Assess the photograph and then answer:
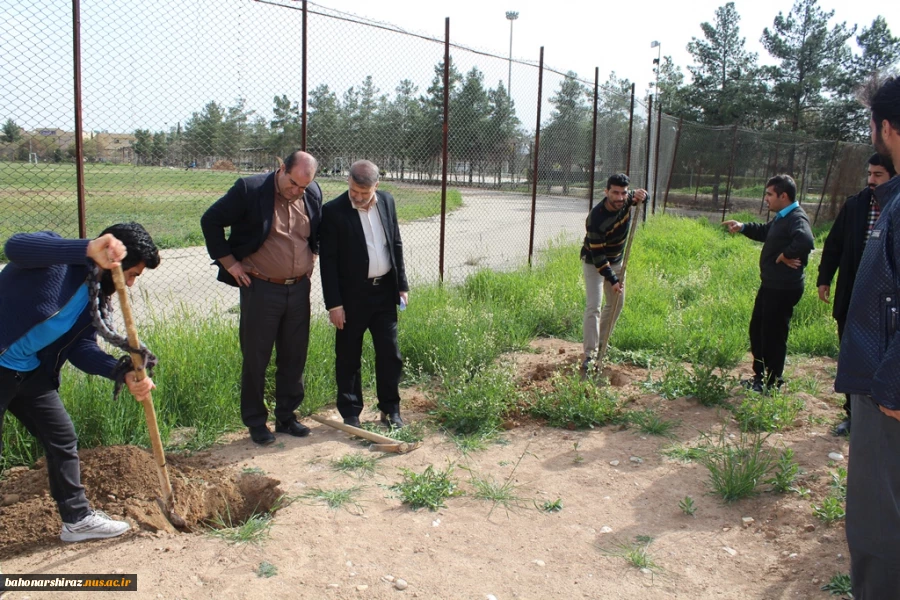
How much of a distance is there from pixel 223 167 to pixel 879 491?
4.62 metres

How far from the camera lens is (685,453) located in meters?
4.49

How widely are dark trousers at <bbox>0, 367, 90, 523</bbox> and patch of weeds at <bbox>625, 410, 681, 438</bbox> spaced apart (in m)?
3.46

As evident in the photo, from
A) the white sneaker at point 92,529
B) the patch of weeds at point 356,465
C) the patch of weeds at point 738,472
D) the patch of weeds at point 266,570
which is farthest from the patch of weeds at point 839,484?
the white sneaker at point 92,529

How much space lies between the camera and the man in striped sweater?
5566 mm

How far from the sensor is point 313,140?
586 cm

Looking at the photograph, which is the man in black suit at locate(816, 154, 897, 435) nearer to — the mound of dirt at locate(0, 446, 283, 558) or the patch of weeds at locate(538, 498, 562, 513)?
the patch of weeds at locate(538, 498, 562, 513)

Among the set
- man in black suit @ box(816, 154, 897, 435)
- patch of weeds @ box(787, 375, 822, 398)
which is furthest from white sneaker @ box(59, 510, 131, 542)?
patch of weeds @ box(787, 375, 822, 398)

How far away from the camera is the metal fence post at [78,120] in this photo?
4.23 meters

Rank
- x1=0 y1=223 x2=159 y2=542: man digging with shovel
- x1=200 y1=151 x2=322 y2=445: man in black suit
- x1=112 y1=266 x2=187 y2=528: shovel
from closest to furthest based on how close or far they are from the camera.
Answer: x1=0 y1=223 x2=159 y2=542: man digging with shovel → x1=112 y1=266 x2=187 y2=528: shovel → x1=200 y1=151 x2=322 y2=445: man in black suit

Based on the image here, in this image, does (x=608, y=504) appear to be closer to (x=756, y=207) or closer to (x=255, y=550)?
(x=255, y=550)

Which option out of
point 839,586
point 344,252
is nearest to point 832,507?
point 839,586

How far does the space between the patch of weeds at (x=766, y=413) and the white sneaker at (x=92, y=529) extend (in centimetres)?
380

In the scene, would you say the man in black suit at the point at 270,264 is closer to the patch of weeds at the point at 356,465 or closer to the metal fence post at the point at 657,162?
the patch of weeds at the point at 356,465

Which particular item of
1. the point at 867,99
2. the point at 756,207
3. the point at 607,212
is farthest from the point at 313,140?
the point at 756,207
